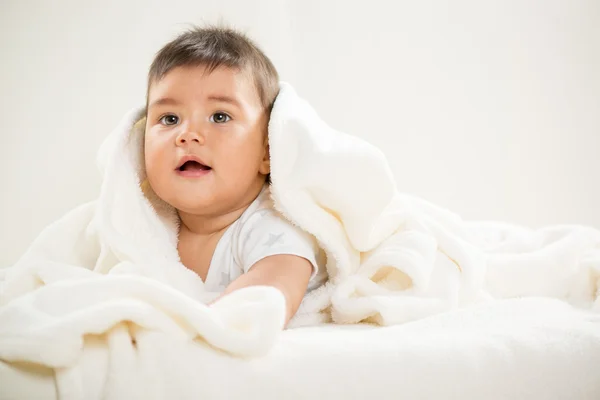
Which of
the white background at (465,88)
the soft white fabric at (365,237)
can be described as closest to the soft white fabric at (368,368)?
the soft white fabric at (365,237)

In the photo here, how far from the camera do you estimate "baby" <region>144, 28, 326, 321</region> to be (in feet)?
3.42

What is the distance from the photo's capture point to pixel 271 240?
1020 millimetres

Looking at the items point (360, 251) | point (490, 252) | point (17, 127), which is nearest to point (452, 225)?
point (490, 252)

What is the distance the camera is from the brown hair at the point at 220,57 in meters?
1.10

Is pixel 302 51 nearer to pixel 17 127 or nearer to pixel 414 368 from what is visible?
pixel 17 127

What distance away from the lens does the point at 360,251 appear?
3.60 ft

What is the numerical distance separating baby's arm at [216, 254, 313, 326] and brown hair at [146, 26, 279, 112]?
33cm

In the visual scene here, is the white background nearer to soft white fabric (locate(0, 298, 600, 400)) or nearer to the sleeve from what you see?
the sleeve

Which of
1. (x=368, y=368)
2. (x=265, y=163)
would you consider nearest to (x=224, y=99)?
(x=265, y=163)

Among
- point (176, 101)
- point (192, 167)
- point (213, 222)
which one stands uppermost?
point (176, 101)

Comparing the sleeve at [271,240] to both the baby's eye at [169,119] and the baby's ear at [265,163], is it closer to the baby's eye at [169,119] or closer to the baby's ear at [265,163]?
the baby's ear at [265,163]

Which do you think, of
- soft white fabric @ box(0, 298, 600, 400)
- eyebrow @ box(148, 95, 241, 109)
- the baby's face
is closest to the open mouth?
the baby's face

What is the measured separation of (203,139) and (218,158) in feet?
0.14

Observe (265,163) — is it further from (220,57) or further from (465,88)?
(465,88)
